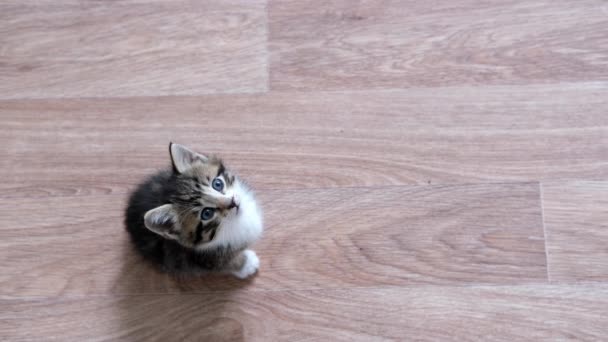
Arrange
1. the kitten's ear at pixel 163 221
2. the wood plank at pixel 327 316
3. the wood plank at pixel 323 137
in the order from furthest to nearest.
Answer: the wood plank at pixel 323 137 → the wood plank at pixel 327 316 → the kitten's ear at pixel 163 221

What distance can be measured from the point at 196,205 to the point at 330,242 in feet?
1.29

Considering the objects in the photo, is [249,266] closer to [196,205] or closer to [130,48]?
[196,205]

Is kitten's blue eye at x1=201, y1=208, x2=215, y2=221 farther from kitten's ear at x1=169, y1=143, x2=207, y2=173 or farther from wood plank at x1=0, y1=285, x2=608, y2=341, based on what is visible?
wood plank at x1=0, y1=285, x2=608, y2=341

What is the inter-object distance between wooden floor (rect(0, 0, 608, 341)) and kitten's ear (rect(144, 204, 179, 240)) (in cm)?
26

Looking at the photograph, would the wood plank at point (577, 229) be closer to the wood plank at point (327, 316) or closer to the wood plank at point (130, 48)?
the wood plank at point (327, 316)

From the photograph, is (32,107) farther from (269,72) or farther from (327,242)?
(327,242)

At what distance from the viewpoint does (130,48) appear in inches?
60.8

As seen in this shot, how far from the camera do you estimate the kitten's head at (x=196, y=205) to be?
1143 mm

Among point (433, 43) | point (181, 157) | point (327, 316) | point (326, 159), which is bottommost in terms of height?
point (327, 316)

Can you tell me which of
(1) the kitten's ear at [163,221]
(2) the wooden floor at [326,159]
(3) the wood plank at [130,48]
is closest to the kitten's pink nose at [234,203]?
(1) the kitten's ear at [163,221]

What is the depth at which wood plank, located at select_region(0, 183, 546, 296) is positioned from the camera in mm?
1367

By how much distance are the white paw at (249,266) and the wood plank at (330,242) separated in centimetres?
3

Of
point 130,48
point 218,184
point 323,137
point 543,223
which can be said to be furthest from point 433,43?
point 130,48

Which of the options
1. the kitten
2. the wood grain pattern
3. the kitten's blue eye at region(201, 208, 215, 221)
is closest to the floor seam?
the wood grain pattern
